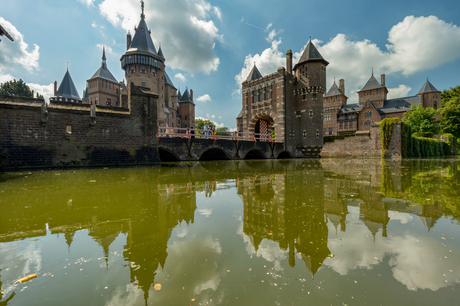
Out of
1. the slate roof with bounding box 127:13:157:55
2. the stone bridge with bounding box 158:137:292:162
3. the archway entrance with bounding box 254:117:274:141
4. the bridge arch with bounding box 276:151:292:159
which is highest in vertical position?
the slate roof with bounding box 127:13:157:55

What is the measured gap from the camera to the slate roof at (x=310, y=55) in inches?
1142

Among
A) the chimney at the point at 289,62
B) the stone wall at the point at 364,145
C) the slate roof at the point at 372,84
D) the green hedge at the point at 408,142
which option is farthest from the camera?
the slate roof at the point at 372,84

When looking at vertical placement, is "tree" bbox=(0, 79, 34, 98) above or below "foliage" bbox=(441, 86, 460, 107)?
above

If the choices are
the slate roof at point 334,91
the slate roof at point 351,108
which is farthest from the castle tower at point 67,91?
the slate roof at point 351,108

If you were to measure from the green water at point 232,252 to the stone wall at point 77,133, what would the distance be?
908cm

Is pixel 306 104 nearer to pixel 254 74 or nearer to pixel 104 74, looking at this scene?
pixel 254 74

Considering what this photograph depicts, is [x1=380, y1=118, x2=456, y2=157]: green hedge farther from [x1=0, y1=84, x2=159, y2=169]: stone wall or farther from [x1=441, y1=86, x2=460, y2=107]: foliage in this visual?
[x1=0, y1=84, x2=159, y2=169]: stone wall

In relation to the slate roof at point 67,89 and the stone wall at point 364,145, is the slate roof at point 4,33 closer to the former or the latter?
the stone wall at point 364,145

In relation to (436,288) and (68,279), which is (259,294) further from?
(68,279)

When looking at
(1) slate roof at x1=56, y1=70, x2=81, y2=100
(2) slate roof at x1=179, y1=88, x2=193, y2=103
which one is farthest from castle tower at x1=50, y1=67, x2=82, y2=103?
(2) slate roof at x1=179, y1=88, x2=193, y2=103

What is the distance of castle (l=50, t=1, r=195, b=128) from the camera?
3866 cm

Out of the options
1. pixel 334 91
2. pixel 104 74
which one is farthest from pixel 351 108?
pixel 104 74

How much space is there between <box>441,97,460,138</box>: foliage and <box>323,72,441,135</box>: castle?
595 inches

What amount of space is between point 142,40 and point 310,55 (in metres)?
30.7
